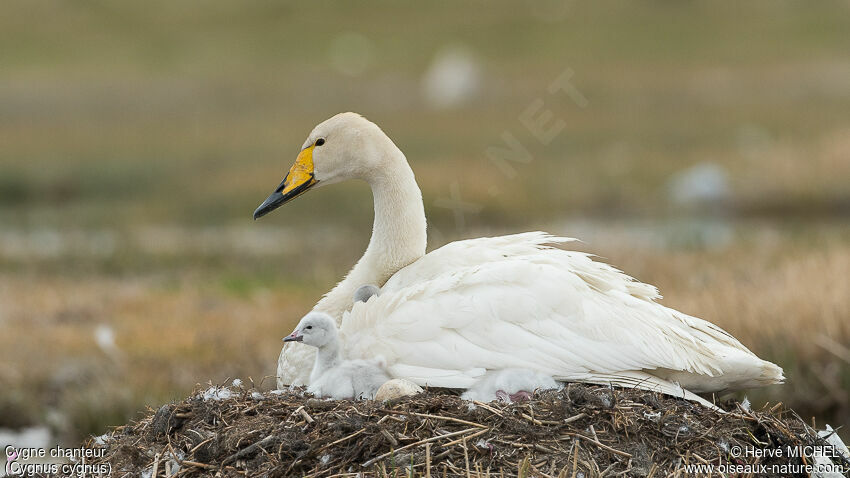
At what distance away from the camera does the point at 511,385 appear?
17.3 feet

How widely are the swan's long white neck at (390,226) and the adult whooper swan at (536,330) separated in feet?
1.73

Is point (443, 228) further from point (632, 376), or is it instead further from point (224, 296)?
point (632, 376)

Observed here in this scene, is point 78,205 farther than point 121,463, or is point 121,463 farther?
point 78,205

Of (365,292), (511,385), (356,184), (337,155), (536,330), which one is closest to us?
(511,385)

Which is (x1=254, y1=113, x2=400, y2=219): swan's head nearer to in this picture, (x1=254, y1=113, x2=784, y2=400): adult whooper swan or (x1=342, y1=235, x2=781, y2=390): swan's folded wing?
(x1=254, y1=113, x2=784, y2=400): adult whooper swan

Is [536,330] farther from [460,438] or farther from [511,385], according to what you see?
[460,438]

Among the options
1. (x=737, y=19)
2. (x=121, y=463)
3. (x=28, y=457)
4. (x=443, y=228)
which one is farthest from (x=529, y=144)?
(x=737, y=19)

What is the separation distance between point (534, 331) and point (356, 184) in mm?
15038

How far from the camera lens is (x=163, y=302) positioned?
1107cm

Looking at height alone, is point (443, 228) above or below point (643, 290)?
above

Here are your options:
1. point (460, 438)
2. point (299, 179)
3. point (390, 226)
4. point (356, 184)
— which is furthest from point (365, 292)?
point (356, 184)

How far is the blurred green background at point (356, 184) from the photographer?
9.07m

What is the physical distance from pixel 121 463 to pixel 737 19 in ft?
160

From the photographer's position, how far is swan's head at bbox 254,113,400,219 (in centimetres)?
662
